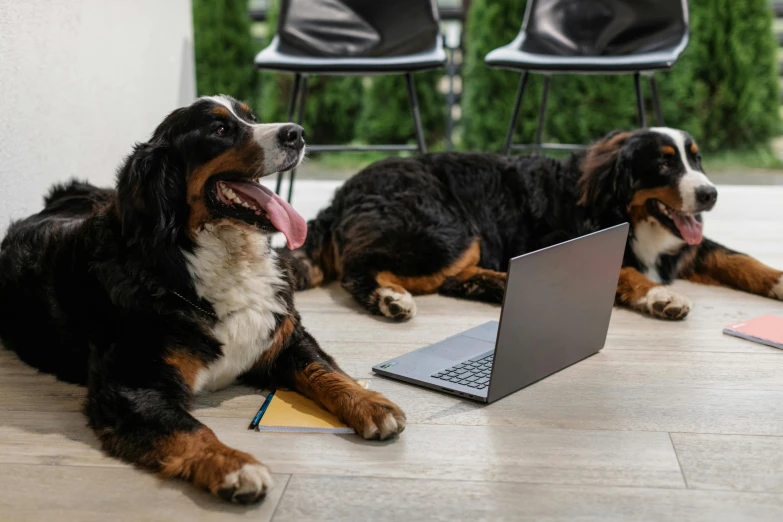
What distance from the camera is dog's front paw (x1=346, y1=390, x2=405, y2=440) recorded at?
2.05 m

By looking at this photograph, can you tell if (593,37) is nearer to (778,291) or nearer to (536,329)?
(778,291)

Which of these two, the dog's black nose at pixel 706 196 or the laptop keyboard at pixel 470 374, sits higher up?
the dog's black nose at pixel 706 196

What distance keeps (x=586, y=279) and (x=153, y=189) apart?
116 centimetres

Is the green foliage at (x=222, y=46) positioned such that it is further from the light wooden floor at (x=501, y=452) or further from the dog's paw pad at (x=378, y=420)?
the dog's paw pad at (x=378, y=420)

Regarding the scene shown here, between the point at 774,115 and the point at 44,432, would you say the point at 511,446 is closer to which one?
the point at 44,432

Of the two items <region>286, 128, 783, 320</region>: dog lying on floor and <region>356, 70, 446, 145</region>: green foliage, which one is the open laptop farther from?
<region>356, 70, 446, 145</region>: green foliage

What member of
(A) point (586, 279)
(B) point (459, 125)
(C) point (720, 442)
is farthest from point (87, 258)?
(B) point (459, 125)

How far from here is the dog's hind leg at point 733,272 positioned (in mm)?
3207

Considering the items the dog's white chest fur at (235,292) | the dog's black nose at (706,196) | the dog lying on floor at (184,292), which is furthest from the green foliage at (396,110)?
the dog's white chest fur at (235,292)

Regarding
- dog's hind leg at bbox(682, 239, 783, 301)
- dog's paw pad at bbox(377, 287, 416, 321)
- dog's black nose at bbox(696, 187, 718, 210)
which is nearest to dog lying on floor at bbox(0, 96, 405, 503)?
dog's paw pad at bbox(377, 287, 416, 321)

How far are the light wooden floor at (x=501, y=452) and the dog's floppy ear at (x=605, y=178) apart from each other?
2.07 feet

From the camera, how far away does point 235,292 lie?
2.22 meters

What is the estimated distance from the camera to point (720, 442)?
82.1 inches

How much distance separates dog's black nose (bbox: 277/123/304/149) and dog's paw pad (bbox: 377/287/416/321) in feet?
2.77
